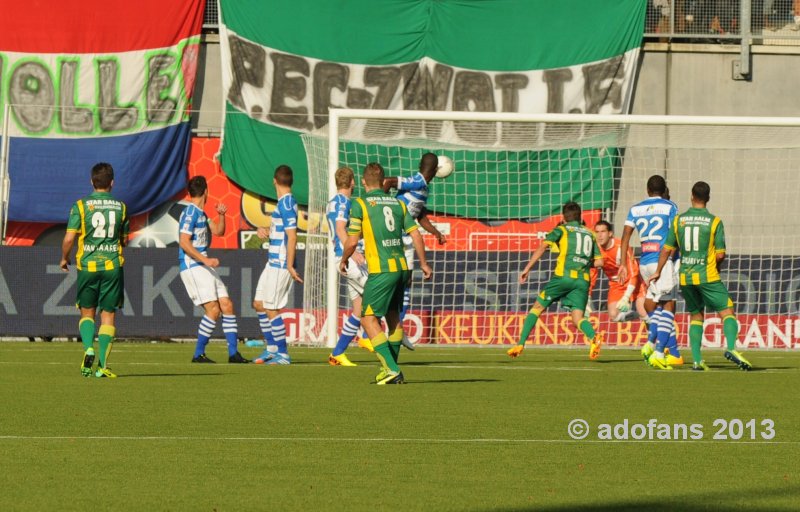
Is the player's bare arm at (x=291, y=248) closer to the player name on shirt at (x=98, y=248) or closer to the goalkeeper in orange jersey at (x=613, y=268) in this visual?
the player name on shirt at (x=98, y=248)

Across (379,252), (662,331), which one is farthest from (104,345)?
(662,331)

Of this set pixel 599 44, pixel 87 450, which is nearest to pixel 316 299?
pixel 599 44

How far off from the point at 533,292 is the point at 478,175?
12.0 feet

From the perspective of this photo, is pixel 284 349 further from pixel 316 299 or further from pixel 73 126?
pixel 73 126

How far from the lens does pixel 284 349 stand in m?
15.4

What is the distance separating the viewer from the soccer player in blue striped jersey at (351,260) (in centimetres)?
1389

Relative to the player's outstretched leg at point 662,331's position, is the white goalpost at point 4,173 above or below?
above

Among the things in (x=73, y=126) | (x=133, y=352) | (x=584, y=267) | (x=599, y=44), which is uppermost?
(x=599, y=44)

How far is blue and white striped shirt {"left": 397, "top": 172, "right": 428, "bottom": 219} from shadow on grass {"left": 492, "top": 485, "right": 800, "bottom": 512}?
32.1 feet

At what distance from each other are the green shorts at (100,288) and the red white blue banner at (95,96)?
1260 cm

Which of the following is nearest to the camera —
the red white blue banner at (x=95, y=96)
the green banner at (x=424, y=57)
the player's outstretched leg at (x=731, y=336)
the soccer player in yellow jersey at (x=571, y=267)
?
the player's outstretched leg at (x=731, y=336)

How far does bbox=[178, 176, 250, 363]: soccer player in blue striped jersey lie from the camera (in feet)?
48.8

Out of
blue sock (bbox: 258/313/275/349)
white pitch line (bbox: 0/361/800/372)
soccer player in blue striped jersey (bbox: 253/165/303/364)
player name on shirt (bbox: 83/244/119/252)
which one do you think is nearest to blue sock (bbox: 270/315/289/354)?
soccer player in blue striped jersey (bbox: 253/165/303/364)

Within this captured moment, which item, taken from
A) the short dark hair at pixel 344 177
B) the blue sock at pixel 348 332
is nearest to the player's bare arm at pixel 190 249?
the blue sock at pixel 348 332
